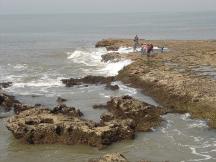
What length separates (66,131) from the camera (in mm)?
24016

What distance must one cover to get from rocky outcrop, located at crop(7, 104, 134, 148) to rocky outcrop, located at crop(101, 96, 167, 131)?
1.49 meters

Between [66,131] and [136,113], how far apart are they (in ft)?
17.1

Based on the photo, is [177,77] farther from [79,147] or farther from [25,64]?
[25,64]

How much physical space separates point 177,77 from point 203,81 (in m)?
2.37

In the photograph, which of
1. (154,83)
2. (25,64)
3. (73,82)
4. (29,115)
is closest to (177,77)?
(154,83)

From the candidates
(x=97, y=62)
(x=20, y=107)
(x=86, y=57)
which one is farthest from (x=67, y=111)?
(x=86, y=57)

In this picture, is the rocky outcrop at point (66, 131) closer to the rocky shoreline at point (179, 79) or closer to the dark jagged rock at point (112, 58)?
the rocky shoreline at point (179, 79)

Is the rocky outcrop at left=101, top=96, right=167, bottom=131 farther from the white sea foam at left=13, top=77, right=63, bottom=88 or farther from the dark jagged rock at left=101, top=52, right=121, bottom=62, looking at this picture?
the dark jagged rock at left=101, top=52, right=121, bottom=62

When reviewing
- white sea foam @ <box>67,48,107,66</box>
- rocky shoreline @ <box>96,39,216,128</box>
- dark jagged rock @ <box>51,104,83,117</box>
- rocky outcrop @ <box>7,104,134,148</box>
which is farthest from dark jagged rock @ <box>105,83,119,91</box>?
white sea foam @ <box>67,48,107,66</box>

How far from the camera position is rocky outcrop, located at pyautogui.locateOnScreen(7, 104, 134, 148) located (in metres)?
23.6

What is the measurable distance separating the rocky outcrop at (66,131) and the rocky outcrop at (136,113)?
58.7 inches

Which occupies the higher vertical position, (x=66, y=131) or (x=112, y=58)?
(x=112, y=58)

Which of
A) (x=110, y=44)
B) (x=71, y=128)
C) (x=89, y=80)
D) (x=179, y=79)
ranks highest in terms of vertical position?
(x=110, y=44)

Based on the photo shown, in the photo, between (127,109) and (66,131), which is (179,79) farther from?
(66,131)
